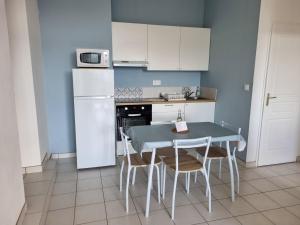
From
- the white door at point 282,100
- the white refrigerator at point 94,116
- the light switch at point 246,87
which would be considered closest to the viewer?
the white refrigerator at point 94,116

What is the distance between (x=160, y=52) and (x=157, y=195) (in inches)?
95.1

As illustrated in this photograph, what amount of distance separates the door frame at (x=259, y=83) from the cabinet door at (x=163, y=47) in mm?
1415

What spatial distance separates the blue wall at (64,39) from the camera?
327 centimetres

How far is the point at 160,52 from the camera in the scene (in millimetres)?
3908

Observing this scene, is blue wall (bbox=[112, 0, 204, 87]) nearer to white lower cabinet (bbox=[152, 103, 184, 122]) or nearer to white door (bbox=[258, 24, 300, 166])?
white lower cabinet (bbox=[152, 103, 184, 122])

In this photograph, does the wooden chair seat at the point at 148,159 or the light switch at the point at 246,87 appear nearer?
the wooden chair seat at the point at 148,159

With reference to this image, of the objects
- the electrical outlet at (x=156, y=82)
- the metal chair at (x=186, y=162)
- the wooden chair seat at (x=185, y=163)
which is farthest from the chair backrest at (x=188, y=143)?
the electrical outlet at (x=156, y=82)

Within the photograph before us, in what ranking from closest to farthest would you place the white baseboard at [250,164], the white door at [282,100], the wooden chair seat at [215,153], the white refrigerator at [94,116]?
the wooden chair seat at [215,153] < the white refrigerator at [94,116] < the white door at [282,100] < the white baseboard at [250,164]

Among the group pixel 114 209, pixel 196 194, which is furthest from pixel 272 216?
pixel 114 209

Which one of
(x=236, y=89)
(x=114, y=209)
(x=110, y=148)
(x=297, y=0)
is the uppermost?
(x=297, y=0)

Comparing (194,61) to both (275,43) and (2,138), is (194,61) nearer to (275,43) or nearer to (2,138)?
(275,43)

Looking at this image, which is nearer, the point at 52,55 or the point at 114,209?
the point at 114,209

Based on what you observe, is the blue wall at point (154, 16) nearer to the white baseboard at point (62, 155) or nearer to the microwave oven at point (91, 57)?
the microwave oven at point (91, 57)

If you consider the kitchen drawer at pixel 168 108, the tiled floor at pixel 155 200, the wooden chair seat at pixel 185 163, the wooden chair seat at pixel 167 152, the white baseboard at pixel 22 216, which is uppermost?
the kitchen drawer at pixel 168 108
